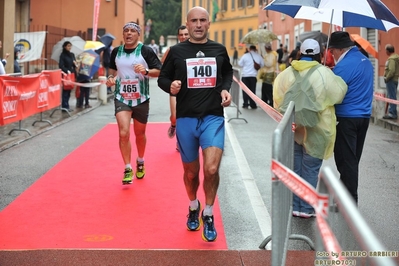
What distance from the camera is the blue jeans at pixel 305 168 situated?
7.15 meters

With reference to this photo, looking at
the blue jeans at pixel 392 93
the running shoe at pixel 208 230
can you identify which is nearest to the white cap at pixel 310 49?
the running shoe at pixel 208 230

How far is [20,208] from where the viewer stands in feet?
24.8

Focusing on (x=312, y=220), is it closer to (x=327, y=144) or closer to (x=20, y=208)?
(x=327, y=144)

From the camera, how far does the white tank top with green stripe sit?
332 inches

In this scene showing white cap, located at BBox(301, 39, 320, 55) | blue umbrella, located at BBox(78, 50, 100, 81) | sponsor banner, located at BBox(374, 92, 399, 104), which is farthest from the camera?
blue umbrella, located at BBox(78, 50, 100, 81)

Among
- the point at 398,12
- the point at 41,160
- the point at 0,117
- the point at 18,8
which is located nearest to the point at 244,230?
the point at 41,160

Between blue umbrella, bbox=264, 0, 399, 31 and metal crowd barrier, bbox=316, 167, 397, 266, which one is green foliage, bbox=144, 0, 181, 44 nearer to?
blue umbrella, bbox=264, 0, 399, 31

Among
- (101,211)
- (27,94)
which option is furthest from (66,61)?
(101,211)

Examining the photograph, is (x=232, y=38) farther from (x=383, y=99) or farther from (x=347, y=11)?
(x=347, y=11)

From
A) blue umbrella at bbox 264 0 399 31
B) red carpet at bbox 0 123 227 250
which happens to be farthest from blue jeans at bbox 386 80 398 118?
blue umbrella at bbox 264 0 399 31

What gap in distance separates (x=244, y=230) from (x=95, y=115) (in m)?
12.8

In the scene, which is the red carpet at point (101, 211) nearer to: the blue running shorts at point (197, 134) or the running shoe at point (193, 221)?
the running shoe at point (193, 221)

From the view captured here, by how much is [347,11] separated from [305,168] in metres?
1.66

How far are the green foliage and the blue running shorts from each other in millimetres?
94038
